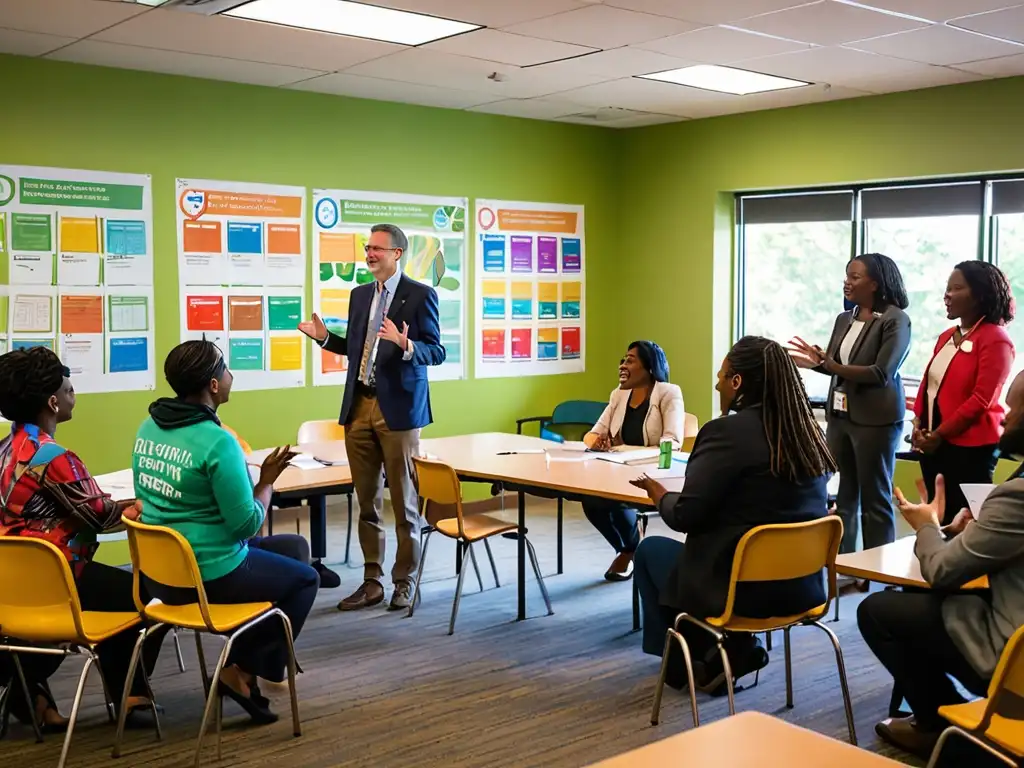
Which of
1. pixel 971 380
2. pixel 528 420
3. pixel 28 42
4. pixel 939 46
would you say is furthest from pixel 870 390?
pixel 28 42

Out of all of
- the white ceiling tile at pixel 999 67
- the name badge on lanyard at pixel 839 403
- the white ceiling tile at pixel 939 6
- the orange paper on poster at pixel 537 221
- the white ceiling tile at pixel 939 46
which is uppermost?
the white ceiling tile at pixel 999 67

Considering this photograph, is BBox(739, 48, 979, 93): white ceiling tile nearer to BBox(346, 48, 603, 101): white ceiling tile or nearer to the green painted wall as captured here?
BBox(346, 48, 603, 101): white ceiling tile

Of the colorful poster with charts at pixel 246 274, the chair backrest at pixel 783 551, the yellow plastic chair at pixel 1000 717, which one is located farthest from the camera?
the colorful poster with charts at pixel 246 274

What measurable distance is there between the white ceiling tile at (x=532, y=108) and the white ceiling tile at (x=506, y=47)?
1326mm

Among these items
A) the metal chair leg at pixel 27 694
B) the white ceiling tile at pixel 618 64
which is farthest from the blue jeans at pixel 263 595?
the white ceiling tile at pixel 618 64

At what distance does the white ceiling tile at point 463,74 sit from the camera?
600 centimetres

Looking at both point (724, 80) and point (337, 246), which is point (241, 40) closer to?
point (337, 246)

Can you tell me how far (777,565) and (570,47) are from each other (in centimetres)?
315

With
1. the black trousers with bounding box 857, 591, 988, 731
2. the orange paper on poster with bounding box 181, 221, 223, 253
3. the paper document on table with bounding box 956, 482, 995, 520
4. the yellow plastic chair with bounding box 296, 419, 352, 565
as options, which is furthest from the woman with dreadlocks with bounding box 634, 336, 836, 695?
the orange paper on poster with bounding box 181, 221, 223, 253

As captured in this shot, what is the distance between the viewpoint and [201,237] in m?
6.59

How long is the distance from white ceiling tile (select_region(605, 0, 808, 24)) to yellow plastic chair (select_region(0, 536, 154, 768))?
10.2 ft

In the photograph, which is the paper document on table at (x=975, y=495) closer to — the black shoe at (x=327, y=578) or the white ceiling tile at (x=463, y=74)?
the black shoe at (x=327, y=578)

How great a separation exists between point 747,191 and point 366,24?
369cm

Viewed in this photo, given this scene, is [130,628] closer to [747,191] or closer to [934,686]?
[934,686]
